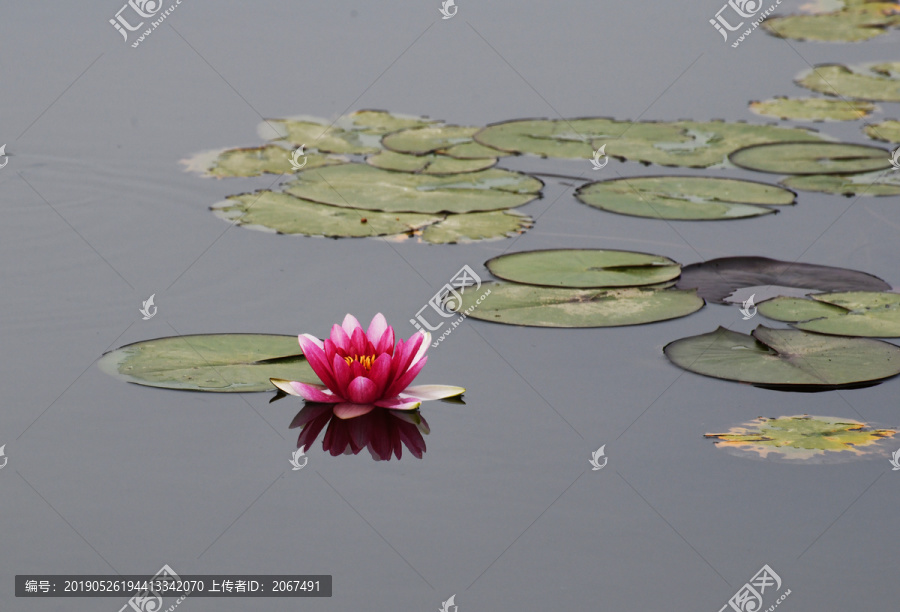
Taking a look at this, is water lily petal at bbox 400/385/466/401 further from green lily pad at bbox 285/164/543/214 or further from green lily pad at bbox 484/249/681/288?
green lily pad at bbox 285/164/543/214

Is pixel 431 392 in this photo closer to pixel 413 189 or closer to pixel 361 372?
pixel 361 372

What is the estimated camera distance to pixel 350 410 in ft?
11.6

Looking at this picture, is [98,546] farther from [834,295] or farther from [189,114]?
[189,114]

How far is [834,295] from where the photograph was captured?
451cm

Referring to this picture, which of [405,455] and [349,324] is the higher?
[349,324]

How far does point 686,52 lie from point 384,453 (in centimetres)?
714

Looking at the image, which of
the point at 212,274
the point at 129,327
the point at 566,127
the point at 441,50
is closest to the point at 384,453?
the point at 129,327

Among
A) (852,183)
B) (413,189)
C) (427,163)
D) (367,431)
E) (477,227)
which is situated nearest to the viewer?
(367,431)

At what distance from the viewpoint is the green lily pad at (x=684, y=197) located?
565 centimetres

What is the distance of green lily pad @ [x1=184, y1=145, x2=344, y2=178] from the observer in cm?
639

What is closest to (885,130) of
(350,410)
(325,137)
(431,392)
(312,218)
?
(325,137)

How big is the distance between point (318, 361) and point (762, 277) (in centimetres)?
221

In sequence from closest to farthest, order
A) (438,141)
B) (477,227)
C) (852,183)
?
1. (477,227)
2. (852,183)
3. (438,141)

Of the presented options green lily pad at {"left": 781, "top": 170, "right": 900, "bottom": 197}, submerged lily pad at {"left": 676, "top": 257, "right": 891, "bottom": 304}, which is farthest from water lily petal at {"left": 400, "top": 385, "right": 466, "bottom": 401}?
green lily pad at {"left": 781, "top": 170, "right": 900, "bottom": 197}
